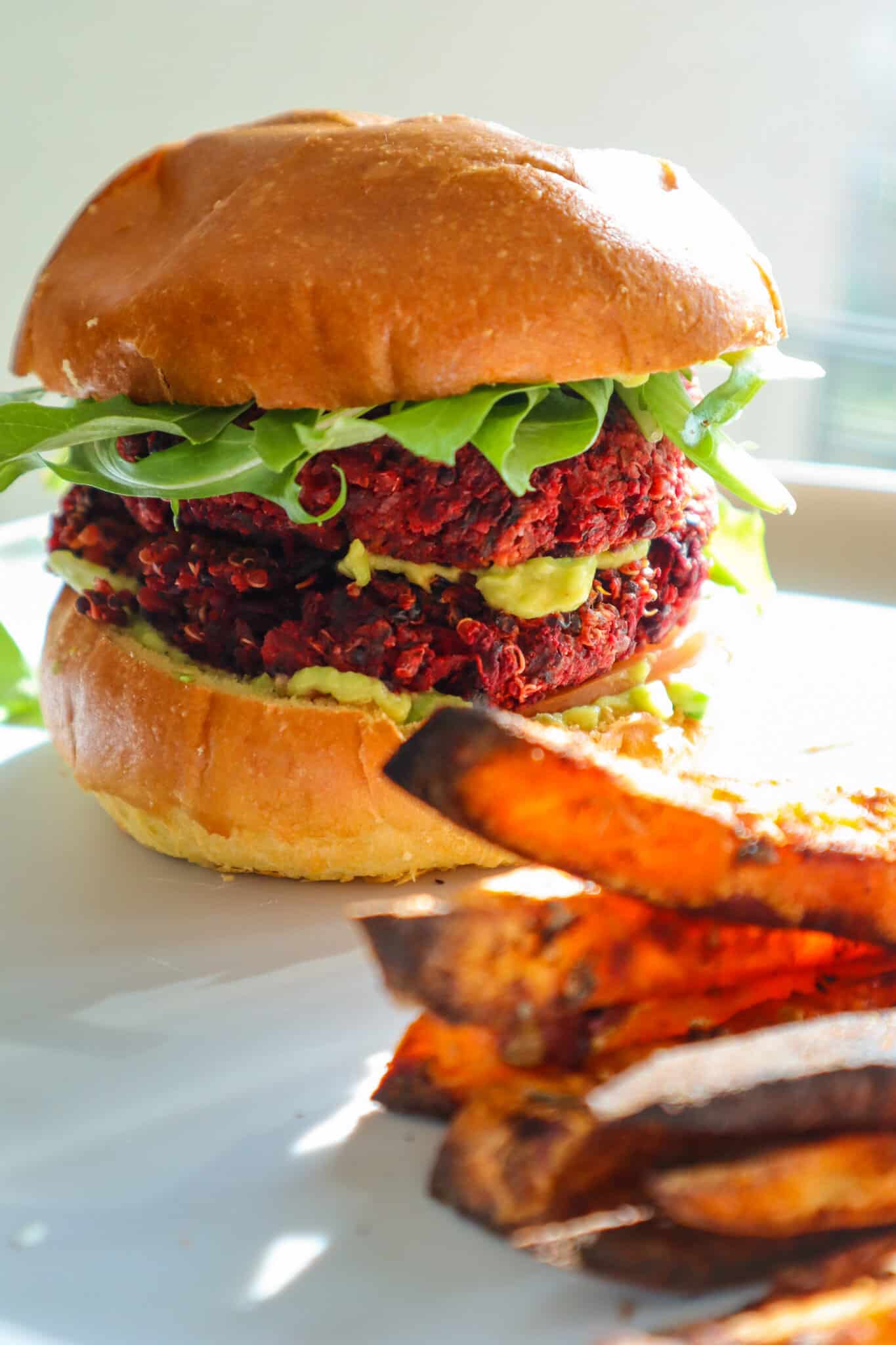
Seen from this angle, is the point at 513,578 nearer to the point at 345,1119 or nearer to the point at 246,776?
the point at 246,776

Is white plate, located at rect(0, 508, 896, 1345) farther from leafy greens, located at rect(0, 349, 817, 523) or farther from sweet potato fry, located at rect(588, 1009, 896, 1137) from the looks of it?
leafy greens, located at rect(0, 349, 817, 523)

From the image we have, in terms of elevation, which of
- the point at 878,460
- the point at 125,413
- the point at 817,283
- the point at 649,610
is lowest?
the point at 878,460

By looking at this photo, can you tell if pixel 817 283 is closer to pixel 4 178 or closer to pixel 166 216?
pixel 4 178

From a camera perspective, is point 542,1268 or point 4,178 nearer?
point 542,1268

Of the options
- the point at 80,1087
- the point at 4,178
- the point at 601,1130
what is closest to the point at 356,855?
the point at 80,1087

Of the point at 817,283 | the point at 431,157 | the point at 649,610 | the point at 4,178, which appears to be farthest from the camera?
the point at 817,283

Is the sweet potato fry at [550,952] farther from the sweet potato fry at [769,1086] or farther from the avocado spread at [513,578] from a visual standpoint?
the avocado spread at [513,578]

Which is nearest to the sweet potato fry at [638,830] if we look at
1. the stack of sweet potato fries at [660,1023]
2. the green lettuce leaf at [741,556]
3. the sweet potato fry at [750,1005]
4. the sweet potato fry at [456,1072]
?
the stack of sweet potato fries at [660,1023]

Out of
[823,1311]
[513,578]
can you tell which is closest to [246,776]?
[513,578]
